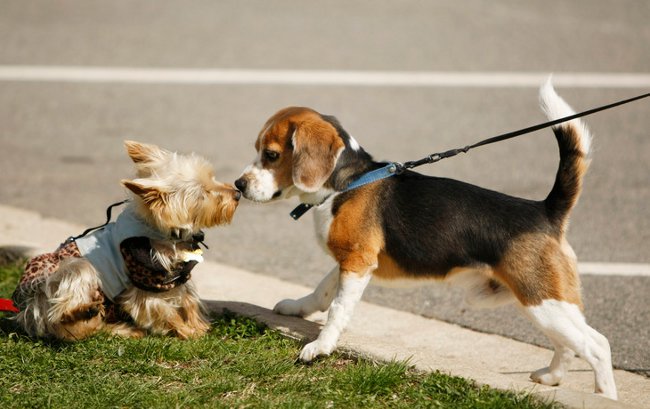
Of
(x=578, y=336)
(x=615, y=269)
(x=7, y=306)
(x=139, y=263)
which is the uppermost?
(x=615, y=269)

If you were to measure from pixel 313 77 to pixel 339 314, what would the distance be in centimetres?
724

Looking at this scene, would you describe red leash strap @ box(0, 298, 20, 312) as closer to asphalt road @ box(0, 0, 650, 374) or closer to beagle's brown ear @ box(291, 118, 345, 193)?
beagle's brown ear @ box(291, 118, 345, 193)

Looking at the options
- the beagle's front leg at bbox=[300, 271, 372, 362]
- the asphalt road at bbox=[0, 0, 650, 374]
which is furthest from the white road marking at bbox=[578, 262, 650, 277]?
the beagle's front leg at bbox=[300, 271, 372, 362]

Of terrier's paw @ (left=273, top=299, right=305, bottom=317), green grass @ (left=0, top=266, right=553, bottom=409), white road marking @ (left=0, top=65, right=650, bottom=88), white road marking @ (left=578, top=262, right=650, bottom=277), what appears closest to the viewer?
green grass @ (left=0, top=266, right=553, bottom=409)

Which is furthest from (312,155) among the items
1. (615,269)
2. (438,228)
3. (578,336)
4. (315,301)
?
(615,269)

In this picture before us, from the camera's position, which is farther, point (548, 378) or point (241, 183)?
point (241, 183)

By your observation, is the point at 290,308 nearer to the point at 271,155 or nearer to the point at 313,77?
the point at 271,155

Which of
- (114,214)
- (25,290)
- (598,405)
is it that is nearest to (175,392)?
(25,290)

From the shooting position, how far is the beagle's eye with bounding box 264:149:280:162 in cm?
497

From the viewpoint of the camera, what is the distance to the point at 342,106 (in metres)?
10.8

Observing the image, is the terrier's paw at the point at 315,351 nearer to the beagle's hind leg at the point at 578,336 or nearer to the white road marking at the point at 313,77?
the beagle's hind leg at the point at 578,336

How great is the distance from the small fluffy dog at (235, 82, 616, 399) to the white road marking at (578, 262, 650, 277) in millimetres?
2148

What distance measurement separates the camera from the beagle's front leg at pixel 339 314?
15.6 feet

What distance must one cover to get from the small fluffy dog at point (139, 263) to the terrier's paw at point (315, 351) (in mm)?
802
